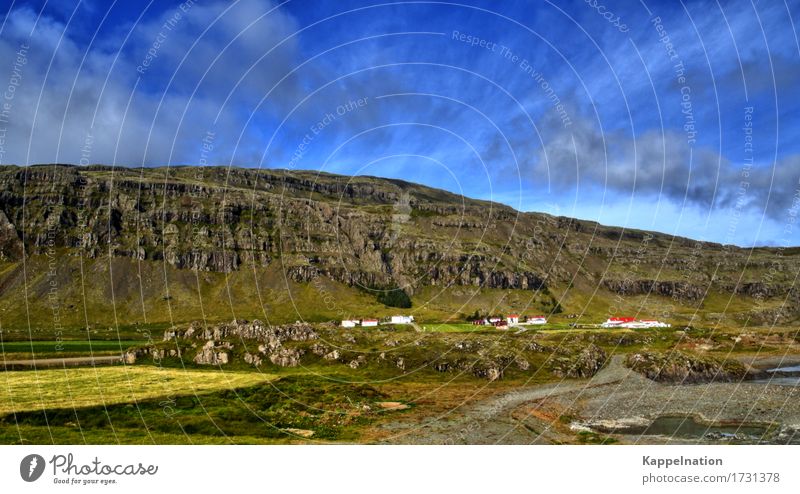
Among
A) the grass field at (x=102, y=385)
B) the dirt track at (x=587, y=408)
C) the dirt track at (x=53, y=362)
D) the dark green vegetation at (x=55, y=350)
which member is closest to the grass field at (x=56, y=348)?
the dark green vegetation at (x=55, y=350)

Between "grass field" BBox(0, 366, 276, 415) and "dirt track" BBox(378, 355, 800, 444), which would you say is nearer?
"dirt track" BBox(378, 355, 800, 444)

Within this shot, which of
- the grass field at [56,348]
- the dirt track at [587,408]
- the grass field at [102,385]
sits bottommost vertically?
the dirt track at [587,408]

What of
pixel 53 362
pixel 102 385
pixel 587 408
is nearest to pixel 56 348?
pixel 53 362

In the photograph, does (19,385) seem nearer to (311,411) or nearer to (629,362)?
(311,411)

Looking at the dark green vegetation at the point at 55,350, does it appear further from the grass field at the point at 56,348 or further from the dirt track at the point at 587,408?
the dirt track at the point at 587,408

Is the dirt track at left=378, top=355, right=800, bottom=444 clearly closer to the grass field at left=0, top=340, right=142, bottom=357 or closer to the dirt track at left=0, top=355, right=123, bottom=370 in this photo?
the dirt track at left=0, top=355, right=123, bottom=370

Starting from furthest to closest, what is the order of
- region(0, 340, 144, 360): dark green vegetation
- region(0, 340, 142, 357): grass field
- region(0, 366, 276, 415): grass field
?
region(0, 340, 142, 357): grass field → region(0, 340, 144, 360): dark green vegetation → region(0, 366, 276, 415): grass field

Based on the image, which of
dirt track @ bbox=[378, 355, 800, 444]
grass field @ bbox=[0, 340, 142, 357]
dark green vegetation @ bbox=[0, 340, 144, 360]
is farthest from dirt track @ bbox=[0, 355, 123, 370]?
dirt track @ bbox=[378, 355, 800, 444]
